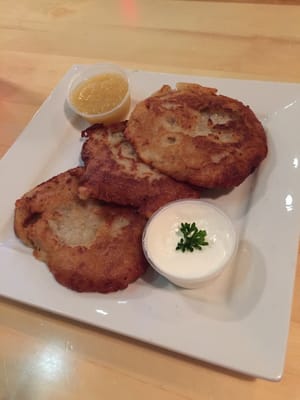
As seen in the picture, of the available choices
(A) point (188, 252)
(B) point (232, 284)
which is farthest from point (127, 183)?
(B) point (232, 284)

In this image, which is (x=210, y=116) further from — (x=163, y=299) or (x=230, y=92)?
(x=163, y=299)

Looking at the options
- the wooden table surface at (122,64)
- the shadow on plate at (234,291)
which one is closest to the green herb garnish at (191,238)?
the shadow on plate at (234,291)

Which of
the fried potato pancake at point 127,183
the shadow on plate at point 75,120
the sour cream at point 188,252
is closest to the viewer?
the sour cream at point 188,252

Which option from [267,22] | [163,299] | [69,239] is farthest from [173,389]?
[267,22]

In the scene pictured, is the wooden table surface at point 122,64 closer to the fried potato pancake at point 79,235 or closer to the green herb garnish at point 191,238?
the fried potato pancake at point 79,235

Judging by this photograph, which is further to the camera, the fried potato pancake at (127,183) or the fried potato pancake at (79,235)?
the fried potato pancake at (127,183)

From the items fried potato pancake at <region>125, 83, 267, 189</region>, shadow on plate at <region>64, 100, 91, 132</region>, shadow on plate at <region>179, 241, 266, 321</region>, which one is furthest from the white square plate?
shadow on plate at <region>64, 100, 91, 132</region>
